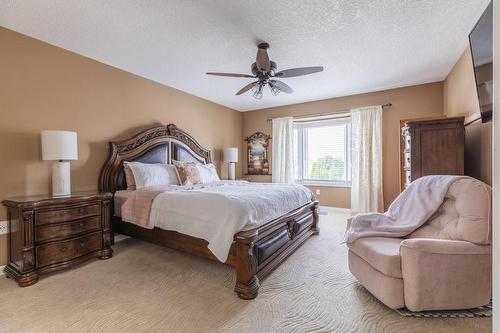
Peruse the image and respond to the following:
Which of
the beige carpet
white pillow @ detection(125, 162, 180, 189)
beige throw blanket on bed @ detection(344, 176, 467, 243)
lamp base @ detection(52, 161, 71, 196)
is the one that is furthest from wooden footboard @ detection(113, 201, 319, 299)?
lamp base @ detection(52, 161, 71, 196)

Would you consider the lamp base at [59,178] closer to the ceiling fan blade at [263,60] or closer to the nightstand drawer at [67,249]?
the nightstand drawer at [67,249]

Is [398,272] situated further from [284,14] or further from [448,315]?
[284,14]

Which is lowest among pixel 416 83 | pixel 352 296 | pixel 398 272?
pixel 352 296

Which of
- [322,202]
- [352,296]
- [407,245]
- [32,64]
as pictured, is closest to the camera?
[407,245]

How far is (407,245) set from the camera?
170cm

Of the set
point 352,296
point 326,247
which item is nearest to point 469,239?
point 352,296

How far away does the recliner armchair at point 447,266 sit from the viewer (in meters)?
1.67

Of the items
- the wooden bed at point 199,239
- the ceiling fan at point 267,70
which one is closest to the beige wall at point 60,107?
the wooden bed at point 199,239

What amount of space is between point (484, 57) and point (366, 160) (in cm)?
281

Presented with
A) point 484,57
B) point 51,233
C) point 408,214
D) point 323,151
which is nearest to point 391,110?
point 323,151

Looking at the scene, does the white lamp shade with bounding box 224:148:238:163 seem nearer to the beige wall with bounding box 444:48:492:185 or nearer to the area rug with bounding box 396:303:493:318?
the beige wall with bounding box 444:48:492:185

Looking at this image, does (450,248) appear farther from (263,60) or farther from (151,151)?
(151,151)

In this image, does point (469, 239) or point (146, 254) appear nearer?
point (469, 239)

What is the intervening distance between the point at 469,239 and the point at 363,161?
3152 mm
